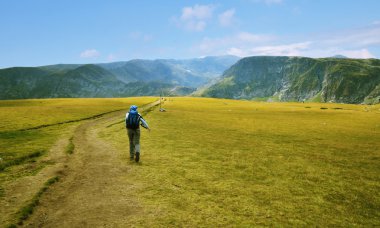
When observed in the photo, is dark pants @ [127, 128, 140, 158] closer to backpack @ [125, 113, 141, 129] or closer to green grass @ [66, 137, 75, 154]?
backpack @ [125, 113, 141, 129]

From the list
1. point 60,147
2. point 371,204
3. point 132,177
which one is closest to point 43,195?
point 132,177

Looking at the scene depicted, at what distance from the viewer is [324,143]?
33344mm

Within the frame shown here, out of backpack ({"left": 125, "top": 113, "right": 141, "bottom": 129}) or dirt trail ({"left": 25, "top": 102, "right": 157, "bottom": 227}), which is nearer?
dirt trail ({"left": 25, "top": 102, "right": 157, "bottom": 227})

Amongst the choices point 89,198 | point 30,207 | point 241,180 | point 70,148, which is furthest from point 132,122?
point 30,207

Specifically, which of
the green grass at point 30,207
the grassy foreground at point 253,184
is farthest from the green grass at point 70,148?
the green grass at point 30,207

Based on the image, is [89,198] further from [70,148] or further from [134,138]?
[70,148]

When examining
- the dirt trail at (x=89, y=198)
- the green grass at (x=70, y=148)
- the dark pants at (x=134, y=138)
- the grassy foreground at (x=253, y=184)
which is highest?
the dark pants at (x=134, y=138)

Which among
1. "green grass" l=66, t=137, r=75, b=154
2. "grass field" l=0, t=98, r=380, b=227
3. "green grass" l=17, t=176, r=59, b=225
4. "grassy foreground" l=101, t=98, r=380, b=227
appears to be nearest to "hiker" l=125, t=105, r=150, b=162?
"grass field" l=0, t=98, r=380, b=227

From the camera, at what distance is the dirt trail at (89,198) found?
12.1 metres

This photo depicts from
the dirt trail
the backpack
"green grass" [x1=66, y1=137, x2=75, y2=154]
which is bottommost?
the dirt trail

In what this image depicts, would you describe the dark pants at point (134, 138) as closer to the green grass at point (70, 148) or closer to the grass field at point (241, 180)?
the grass field at point (241, 180)

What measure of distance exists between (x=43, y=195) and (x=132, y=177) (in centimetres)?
505

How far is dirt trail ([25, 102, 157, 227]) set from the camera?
475 inches

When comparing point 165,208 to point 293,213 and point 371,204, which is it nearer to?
point 293,213
